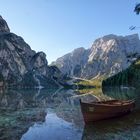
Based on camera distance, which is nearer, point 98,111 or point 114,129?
point 114,129

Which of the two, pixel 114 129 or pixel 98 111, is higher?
pixel 98 111

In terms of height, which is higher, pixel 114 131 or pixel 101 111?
pixel 101 111

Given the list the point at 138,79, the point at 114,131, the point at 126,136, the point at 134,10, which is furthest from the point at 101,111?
the point at 138,79

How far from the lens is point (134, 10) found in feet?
162

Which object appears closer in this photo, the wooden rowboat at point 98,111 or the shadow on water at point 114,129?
the shadow on water at point 114,129

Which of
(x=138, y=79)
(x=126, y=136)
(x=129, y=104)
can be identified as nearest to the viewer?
(x=126, y=136)

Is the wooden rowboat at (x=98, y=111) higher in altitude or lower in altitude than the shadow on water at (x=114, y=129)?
higher

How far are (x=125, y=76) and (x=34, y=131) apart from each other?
173968mm

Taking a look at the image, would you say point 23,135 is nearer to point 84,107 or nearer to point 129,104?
point 84,107

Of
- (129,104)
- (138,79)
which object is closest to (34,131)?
(129,104)

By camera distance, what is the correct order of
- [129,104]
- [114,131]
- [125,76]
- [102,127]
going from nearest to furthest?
1. [114,131]
2. [102,127]
3. [129,104]
4. [125,76]

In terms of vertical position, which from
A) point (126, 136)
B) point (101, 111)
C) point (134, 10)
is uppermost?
point (134, 10)

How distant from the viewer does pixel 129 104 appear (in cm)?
4344

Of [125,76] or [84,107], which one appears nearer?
[84,107]
